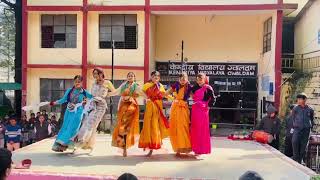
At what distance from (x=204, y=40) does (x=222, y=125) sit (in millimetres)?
3541

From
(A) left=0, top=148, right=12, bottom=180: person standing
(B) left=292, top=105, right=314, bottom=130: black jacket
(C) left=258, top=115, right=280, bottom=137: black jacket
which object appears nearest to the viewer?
(A) left=0, top=148, right=12, bottom=180: person standing

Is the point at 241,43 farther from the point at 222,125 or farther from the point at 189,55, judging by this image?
the point at 222,125

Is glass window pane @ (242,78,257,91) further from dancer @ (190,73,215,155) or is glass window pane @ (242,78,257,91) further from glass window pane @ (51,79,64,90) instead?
dancer @ (190,73,215,155)

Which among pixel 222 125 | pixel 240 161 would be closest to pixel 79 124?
pixel 240 161

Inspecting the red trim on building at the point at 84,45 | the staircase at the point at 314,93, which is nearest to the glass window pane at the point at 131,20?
the red trim on building at the point at 84,45

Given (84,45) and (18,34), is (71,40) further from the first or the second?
(18,34)

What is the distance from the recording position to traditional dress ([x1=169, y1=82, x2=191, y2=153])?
8203mm

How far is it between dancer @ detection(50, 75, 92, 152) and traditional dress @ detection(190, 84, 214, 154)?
6.15 ft

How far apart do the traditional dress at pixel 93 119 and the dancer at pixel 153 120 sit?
77cm

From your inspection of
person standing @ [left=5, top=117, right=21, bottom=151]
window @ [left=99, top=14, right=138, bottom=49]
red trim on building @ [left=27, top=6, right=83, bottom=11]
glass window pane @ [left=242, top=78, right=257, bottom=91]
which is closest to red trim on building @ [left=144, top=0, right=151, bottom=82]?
window @ [left=99, top=14, right=138, bottom=49]

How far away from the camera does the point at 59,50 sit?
17594 millimetres

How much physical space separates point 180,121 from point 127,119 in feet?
3.00

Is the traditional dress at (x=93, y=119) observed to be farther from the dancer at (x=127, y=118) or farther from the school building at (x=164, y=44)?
the school building at (x=164, y=44)

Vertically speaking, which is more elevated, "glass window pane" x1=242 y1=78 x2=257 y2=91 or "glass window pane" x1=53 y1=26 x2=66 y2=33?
"glass window pane" x1=53 y1=26 x2=66 y2=33
